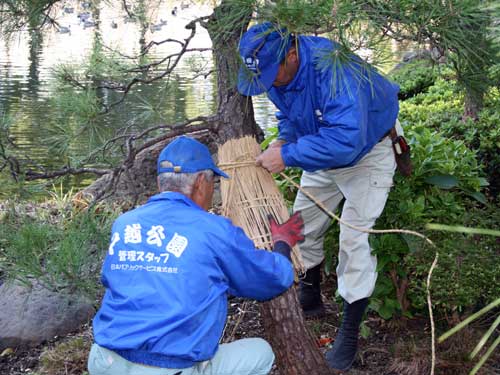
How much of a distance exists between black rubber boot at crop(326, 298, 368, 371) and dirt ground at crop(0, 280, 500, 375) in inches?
3.9

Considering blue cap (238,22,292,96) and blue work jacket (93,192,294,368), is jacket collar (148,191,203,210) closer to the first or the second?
blue work jacket (93,192,294,368)

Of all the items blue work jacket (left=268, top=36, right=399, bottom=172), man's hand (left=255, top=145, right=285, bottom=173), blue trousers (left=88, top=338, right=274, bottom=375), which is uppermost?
blue work jacket (left=268, top=36, right=399, bottom=172)

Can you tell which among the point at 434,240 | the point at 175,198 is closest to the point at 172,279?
the point at 175,198

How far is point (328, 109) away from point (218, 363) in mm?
1190

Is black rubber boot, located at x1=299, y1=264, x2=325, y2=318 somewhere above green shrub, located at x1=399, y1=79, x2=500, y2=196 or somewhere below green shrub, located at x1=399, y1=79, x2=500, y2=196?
below

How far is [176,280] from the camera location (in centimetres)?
248

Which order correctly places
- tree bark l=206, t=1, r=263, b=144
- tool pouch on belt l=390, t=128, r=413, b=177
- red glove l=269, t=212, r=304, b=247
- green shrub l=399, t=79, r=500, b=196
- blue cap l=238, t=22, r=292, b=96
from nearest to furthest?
blue cap l=238, t=22, r=292, b=96 → red glove l=269, t=212, r=304, b=247 → tree bark l=206, t=1, r=263, b=144 → tool pouch on belt l=390, t=128, r=413, b=177 → green shrub l=399, t=79, r=500, b=196

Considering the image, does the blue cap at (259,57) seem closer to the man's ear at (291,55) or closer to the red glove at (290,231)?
the man's ear at (291,55)

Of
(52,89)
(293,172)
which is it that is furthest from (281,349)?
(52,89)

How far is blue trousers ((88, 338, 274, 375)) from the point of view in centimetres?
256

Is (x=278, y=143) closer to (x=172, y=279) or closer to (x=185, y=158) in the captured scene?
(x=185, y=158)

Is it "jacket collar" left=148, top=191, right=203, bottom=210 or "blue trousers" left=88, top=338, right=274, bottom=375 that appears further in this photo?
"jacket collar" left=148, top=191, right=203, bottom=210

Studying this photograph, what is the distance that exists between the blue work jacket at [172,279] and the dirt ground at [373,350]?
106 cm

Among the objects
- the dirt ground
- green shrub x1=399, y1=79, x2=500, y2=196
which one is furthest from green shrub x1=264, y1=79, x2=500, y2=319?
green shrub x1=399, y1=79, x2=500, y2=196
